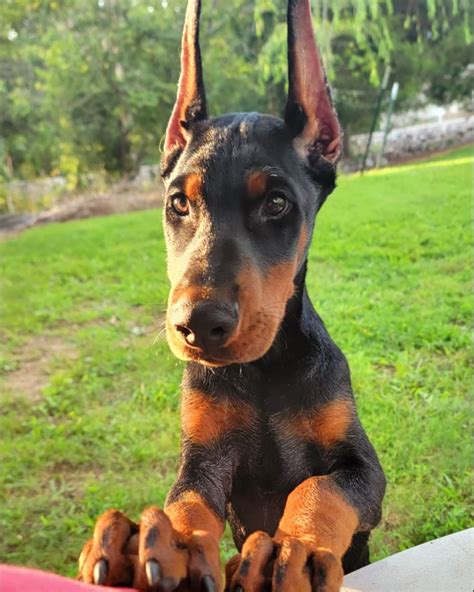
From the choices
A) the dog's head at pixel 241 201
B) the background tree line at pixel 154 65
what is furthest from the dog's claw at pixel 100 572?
the background tree line at pixel 154 65

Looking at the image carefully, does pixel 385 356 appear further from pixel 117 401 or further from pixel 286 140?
pixel 286 140

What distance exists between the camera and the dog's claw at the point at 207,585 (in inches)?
36.7

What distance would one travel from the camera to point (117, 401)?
117 inches

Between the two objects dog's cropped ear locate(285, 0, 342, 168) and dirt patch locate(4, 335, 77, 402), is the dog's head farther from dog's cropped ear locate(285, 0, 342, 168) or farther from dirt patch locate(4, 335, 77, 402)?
dirt patch locate(4, 335, 77, 402)

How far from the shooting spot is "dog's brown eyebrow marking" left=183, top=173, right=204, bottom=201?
3.99ft

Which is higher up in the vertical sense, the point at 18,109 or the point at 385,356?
the point at 18,109

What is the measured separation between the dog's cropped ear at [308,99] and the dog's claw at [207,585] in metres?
0.86

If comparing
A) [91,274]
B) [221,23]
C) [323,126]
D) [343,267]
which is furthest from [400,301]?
[91,274]

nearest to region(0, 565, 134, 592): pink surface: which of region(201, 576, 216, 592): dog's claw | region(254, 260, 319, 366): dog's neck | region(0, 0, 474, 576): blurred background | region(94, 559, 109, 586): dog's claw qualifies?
region(94, 559, 109, 586): dog's claw

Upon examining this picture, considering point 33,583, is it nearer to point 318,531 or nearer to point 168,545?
point 168,545

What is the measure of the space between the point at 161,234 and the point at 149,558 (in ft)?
7.24

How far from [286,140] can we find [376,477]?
75 centimetres

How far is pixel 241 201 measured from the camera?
1.20 metres

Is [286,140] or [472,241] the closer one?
[286,140]
